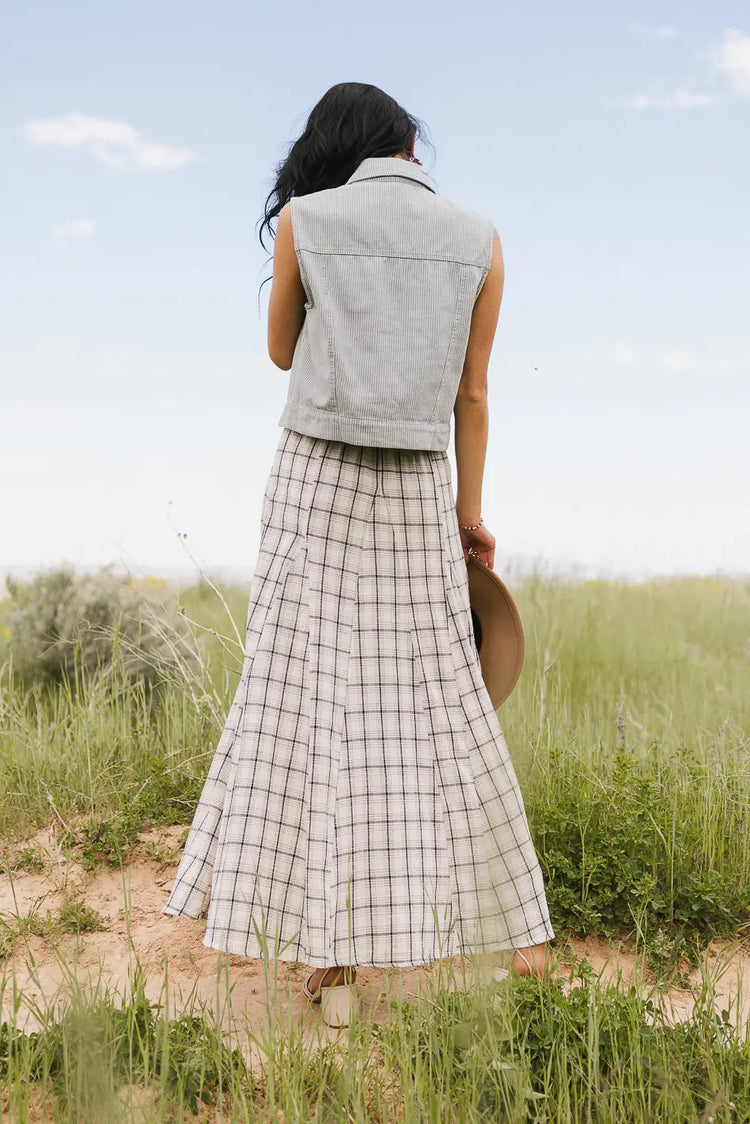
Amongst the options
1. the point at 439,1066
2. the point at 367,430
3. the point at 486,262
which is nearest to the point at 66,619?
the point at 367,430

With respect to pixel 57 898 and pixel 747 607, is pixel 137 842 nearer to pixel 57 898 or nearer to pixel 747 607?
pixel 57 898

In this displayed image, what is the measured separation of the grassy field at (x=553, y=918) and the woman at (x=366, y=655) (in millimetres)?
256

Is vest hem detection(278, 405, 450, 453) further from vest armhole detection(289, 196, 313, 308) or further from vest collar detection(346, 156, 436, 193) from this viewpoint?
vest collar detection(346, 156, 436, 193)

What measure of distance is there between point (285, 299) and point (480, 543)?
842 millimetres

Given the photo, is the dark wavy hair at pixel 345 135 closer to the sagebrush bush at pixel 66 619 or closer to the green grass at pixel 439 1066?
the green grass at pixel 439 1066

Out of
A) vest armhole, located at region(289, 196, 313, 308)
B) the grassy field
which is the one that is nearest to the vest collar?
vest armhole, located at region(289, 196, 313, 308)

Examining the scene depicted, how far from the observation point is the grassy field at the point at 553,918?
194 cm

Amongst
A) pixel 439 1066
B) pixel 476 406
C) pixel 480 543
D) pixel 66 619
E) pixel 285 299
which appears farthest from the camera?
pixel 66 619

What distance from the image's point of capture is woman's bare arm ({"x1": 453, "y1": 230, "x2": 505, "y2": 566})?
2607 millimetres

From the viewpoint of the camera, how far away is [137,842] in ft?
12.1

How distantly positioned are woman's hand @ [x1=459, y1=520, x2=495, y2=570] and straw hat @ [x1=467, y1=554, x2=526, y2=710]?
2cm

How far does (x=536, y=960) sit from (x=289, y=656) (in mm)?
1030

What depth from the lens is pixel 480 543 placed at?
9.18 ft

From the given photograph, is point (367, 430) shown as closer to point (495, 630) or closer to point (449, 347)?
point (449, 347)
